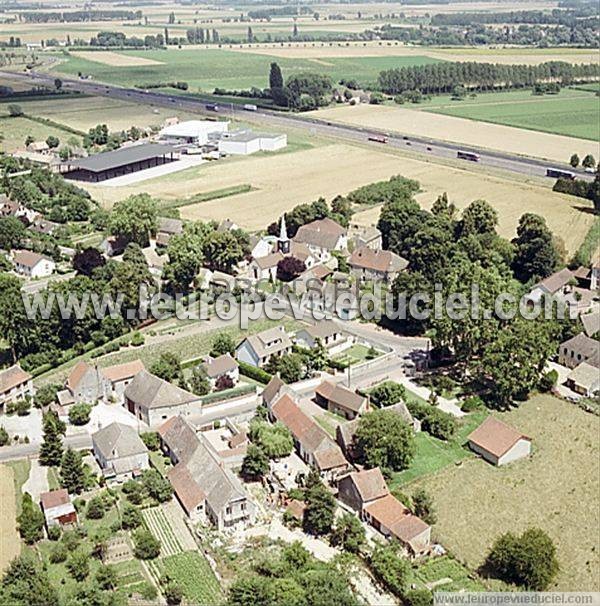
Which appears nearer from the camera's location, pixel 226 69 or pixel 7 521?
pixel 7 521

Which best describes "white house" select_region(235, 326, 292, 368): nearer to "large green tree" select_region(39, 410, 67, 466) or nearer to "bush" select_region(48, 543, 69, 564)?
"large green tree" select_region(39, 410, 67, 466)

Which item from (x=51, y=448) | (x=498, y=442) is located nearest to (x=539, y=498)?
(x=498, y=442)

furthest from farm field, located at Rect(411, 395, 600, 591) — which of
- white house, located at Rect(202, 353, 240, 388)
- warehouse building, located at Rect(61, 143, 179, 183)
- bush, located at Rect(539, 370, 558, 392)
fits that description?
warehouse building, located at Rect(61, 143, 179, 183)

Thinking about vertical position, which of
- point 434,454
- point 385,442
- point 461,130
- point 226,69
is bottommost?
point 434,454

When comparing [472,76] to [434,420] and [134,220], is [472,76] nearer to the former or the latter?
[134,220]

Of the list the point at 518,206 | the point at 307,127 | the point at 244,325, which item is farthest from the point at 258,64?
the point at 244,325

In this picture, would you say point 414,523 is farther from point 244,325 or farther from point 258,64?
point 258,64
